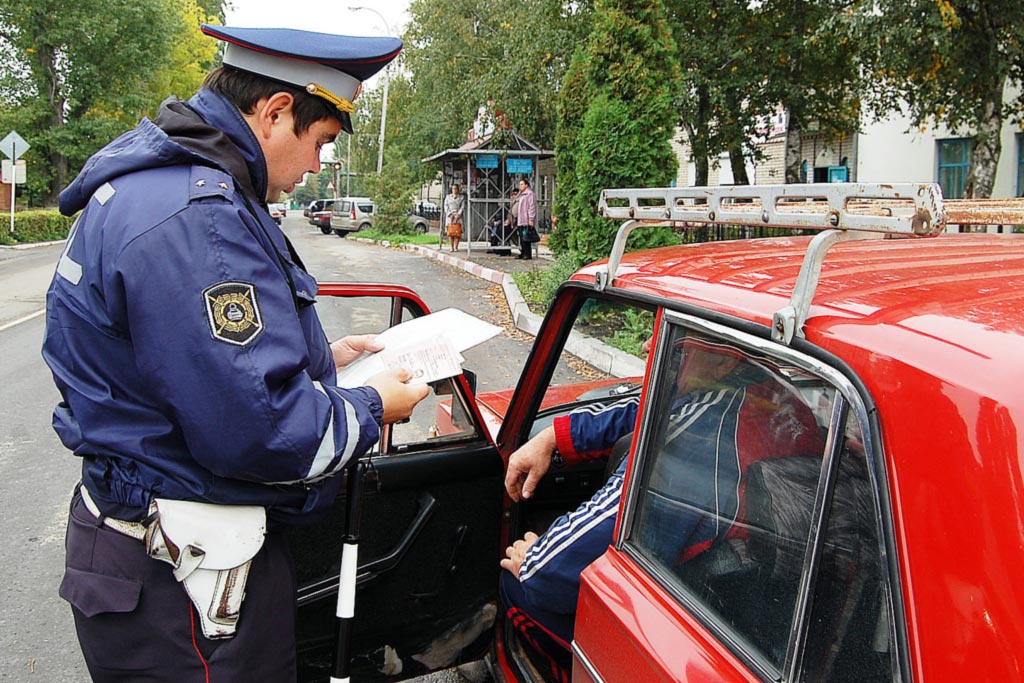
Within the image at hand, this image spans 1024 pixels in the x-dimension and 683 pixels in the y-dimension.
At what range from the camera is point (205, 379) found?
4.57 feet

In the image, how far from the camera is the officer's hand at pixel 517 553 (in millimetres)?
2232

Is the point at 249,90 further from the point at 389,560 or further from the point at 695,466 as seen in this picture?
the point at 389,560

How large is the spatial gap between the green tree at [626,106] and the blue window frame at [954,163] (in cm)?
1079

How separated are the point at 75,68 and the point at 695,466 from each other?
40.0 m

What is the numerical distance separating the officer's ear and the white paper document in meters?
0.53

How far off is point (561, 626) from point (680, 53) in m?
12.8

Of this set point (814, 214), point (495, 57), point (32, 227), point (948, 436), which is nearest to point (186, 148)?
point (814, 214)

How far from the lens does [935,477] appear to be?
106 centimetres

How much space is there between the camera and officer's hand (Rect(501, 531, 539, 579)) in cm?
223

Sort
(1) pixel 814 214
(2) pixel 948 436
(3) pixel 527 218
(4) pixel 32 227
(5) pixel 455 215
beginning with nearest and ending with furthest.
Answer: (2) pixel 948 436
(1) pixel 814 214
(3) pixel 527 218
(5) pixel 455 215
(4) pixel 32 227

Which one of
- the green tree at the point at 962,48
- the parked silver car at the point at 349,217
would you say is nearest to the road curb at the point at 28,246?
the parked silver car at the point at 349,217

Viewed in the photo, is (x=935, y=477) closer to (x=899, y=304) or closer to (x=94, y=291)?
(x=899, y=304)

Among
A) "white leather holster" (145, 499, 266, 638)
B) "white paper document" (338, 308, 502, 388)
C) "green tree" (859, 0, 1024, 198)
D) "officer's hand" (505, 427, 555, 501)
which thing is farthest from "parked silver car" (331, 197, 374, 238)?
"white leather holster" (145, 499, 266, 638)

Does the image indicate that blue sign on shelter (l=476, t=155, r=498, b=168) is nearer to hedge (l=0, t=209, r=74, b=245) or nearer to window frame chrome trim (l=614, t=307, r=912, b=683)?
hedge (l=0, t=209, r=74, b=245)
